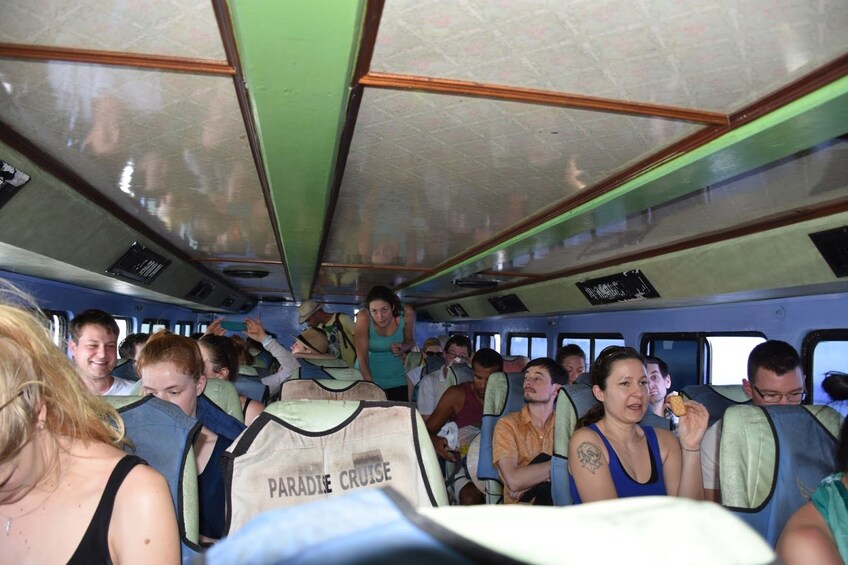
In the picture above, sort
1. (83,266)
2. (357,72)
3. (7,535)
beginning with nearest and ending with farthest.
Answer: (7,535) → (357,72) → (83,266)

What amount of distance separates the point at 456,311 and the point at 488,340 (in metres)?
1.67

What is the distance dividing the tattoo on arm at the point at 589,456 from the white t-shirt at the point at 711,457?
77 centimetres

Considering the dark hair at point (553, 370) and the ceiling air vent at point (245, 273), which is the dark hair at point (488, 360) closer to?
the dark hair at point (553, 370)

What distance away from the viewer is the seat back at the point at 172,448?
8.23ft

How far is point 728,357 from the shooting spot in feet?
22.5

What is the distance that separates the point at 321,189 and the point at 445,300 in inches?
399

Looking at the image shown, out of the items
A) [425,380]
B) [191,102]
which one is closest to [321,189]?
[191,102]

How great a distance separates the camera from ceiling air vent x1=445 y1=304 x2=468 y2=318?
13.6 m

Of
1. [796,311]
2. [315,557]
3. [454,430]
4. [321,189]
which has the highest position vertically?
[321,189]

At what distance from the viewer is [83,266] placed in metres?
5.56

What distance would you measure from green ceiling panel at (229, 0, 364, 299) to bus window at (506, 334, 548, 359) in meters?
8.97

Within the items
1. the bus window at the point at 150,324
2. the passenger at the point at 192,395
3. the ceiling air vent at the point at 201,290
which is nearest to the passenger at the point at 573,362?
the passenger at the point at 192,395

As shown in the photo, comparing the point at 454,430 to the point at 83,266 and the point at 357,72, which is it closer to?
the point at 83,266

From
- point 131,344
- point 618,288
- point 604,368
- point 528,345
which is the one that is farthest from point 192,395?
point 528,345
